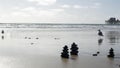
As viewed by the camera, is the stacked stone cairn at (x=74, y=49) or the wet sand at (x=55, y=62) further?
the stacked stone cairn at (x=74, y=49)

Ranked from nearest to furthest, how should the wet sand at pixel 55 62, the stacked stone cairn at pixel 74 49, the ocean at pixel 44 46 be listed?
the wet sand at pixel 55 62
the ocean at pixel 44 46
the stacked stone cairn at pixel 74 49

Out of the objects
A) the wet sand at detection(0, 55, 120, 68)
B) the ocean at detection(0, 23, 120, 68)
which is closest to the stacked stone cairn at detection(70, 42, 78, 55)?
the ocean at detection(0, 23, 120, 68)

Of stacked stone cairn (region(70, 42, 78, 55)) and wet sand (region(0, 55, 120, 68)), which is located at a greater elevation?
stacked stone cairn (region(70, 42, 78, 55))

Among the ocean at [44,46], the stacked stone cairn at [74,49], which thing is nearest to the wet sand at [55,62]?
the ocean at [44,46]

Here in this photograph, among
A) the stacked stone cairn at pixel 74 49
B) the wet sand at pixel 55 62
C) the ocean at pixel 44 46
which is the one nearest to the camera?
the wet sand at pixel 55 62

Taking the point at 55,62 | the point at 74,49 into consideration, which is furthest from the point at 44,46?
the point at 55,62

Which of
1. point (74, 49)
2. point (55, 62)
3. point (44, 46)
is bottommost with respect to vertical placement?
point (55, 62)

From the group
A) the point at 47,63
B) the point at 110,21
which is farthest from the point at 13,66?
the point at 110,21

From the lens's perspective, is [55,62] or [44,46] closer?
[55,62]

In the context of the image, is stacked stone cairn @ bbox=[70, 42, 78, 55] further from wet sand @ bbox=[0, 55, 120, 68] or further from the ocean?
wet sand @ bbox=[0, 55, 120, 68]

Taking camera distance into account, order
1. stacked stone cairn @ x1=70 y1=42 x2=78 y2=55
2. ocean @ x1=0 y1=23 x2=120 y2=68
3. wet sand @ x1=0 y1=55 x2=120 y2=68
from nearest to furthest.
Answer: wet sand @ x1=0 y1=55 x2=120 y2=68
ocean @ x1=0 y1=23 x2=120 y2=68
stacked stone cairn @ x1=70 y1=42 x2=78 y2=55

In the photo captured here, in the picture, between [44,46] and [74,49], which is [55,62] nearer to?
[74,49]

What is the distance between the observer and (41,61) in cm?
2125

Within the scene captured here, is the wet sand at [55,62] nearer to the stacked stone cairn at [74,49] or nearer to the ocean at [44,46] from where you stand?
the ocean at [44,46]
